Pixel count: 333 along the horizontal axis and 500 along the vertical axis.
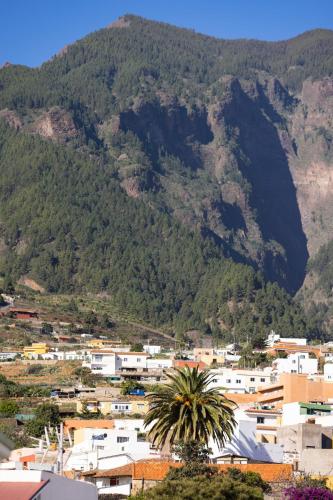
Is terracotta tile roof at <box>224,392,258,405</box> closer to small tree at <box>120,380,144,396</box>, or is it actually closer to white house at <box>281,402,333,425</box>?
white house at <box>281,402,333,425</box>

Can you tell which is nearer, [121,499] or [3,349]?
[121,499]

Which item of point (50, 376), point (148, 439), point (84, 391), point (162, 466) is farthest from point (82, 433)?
point (50, 376)

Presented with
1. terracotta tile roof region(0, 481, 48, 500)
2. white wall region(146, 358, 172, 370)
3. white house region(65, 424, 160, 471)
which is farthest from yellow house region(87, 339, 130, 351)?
terracotta tile roof region(0, 481, 48, 500)

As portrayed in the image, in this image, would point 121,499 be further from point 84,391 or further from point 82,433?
point 84,391

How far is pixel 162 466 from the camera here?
205ft

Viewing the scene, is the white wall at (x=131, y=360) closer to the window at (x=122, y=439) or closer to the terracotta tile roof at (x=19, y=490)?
the window at (x=122, y=439)

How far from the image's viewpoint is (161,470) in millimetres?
61969

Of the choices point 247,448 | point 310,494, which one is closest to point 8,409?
point 247,448

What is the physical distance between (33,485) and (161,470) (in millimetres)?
30018

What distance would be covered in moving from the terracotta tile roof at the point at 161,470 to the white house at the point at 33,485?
25.4 meters

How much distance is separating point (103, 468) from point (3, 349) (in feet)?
384

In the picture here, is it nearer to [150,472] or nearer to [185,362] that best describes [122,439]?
[150,472]

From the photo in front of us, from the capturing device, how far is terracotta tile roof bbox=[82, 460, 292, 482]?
61.6 meters

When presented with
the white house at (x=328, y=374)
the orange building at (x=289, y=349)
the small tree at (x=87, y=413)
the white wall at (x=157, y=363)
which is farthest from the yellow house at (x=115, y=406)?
the orange building at (x=289, y=349)
